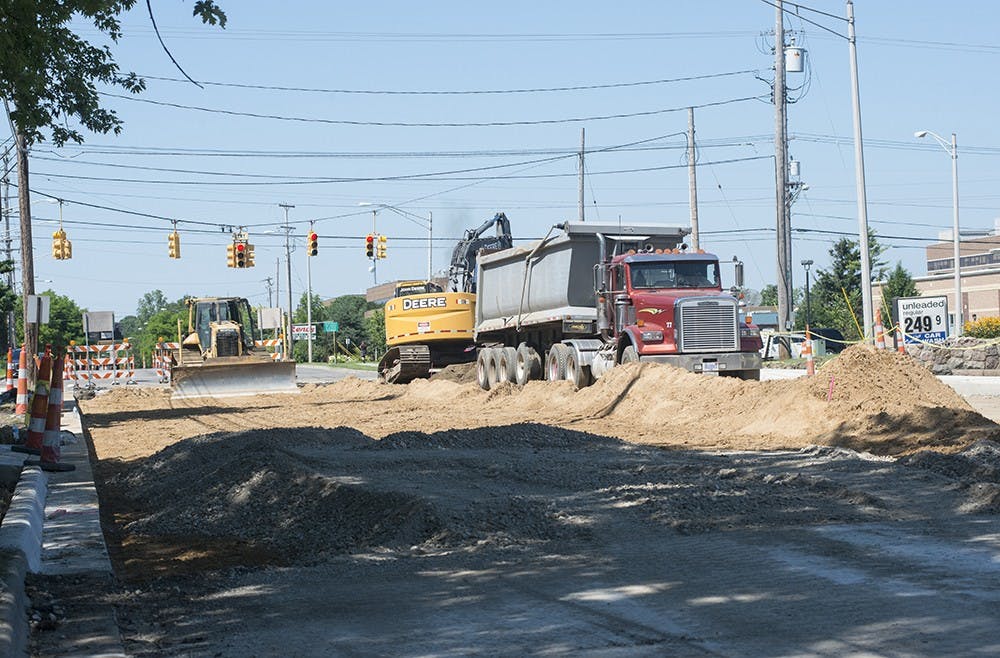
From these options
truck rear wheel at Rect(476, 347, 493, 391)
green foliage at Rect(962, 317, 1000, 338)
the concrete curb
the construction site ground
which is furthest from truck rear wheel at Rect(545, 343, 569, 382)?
green foliage at Rect(962, 317, 1000, 338)

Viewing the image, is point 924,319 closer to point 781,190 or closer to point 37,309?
point 781,190

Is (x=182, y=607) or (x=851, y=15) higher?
(x=851, y=15)

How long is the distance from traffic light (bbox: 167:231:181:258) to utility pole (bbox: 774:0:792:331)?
23321 mm

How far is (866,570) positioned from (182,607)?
387 centimetres

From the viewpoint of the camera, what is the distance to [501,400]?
27.4m

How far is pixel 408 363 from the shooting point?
3438 cm

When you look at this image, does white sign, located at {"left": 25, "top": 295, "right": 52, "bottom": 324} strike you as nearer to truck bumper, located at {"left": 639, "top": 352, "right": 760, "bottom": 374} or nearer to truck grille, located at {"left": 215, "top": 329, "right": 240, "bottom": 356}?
truck grille, located at {"left": 215, "top": 329, "right": 240, "bottom": 356}

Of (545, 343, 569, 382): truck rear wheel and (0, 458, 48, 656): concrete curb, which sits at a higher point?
(545, 343, 569, 382): truck rear wheel

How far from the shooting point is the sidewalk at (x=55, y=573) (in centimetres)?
557

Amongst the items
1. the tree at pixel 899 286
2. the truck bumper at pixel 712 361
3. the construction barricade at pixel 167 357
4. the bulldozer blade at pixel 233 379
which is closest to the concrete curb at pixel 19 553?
the truck bumper at pixel 712 361

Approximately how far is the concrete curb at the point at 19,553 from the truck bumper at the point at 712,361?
47.7 feet

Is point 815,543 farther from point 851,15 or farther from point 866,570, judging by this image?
point 851,15

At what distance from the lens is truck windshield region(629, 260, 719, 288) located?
24.3m

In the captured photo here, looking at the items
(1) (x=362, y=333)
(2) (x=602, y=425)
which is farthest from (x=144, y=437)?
(1) (x=362, y=333)
